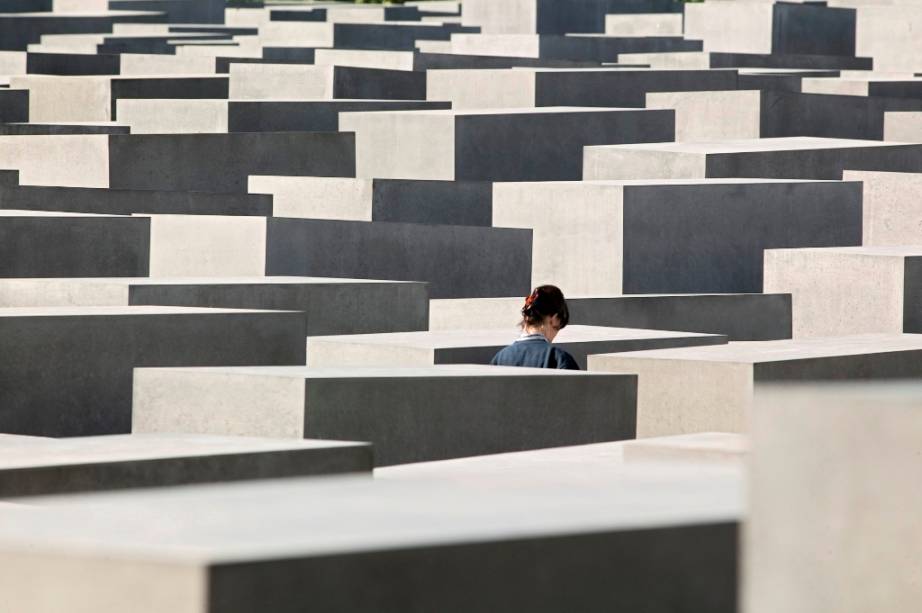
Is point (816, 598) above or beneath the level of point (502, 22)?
beneath

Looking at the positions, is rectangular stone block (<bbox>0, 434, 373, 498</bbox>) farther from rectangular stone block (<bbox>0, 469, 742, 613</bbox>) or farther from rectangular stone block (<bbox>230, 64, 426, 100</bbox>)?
rectangular stone block (<bbox>230, 64, 426, 100</bbox>)

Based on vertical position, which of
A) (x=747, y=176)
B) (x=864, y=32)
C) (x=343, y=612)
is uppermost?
(x=864, y=32)

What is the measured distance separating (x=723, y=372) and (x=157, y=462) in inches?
118

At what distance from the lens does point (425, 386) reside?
22.3ft

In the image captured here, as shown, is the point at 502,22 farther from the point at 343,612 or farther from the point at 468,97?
the point at 343,612

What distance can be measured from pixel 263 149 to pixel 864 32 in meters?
13.2

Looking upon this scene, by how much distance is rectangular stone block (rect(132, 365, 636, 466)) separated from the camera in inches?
255

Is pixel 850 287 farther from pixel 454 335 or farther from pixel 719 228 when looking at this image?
pixel 454 335

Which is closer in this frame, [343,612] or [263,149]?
[343,612]

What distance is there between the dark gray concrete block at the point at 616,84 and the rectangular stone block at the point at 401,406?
11279mm

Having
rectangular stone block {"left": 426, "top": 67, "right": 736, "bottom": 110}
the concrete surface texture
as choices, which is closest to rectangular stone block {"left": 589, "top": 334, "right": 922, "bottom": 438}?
the concrete surface texture

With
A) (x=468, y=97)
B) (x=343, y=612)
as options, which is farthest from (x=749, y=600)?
(x=468, y=97)

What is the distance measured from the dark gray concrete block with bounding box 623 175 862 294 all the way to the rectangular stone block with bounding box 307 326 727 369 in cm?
271

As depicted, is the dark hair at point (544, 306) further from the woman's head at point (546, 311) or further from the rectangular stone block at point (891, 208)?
the rectangular stone block at point (891, 208)
